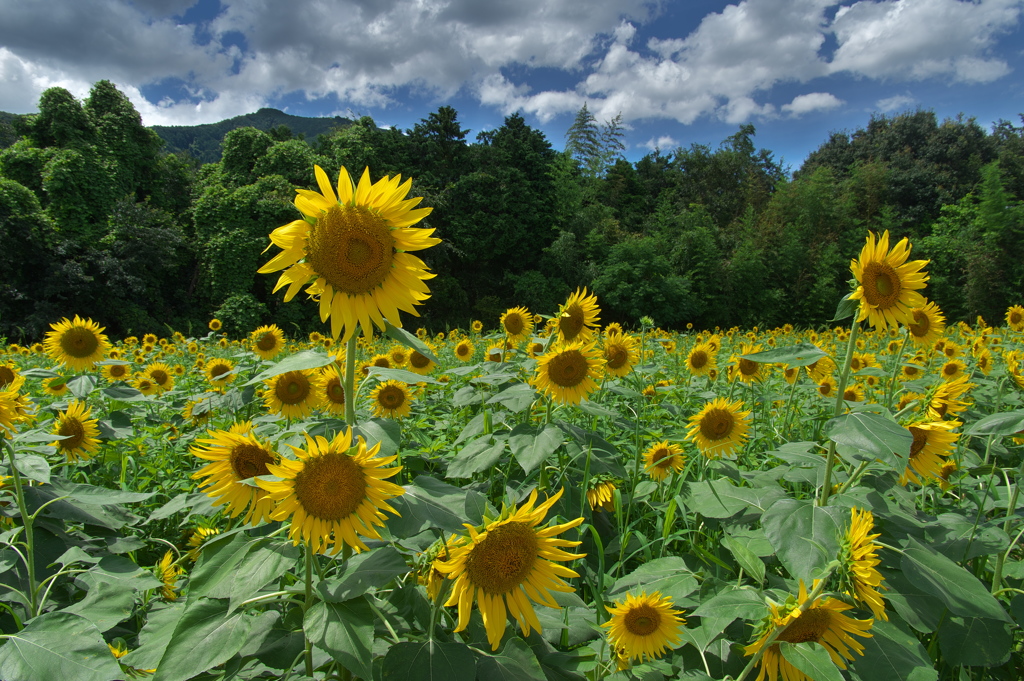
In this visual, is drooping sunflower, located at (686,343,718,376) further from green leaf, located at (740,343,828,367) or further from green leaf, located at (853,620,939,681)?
green leaf, located at (853,620,939,681)

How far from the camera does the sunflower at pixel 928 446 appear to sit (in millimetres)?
1431

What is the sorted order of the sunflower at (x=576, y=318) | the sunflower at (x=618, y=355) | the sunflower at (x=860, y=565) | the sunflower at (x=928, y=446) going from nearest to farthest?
the sunflower at (x=860, y=565), the sunflower at (x=928, y=446), the sunflower at (x=576, y=318), the sunflower at (x=618, y=355)

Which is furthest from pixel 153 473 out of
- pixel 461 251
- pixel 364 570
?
pixel 461 251

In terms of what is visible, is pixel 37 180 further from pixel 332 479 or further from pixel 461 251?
pixel 332 479

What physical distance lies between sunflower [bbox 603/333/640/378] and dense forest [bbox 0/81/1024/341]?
42.6 ft

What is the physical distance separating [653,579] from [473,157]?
2537 cm

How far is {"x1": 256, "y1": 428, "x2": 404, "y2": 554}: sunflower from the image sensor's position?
0.91m

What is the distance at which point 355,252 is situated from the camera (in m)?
1.11

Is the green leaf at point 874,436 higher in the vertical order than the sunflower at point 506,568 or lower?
higher

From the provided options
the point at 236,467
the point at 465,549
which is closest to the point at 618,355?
the point at 465,549

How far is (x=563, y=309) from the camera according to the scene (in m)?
2.30

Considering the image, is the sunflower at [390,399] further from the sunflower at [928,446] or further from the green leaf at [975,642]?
the green leaf at [975,642]

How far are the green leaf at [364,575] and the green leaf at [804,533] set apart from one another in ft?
2.79

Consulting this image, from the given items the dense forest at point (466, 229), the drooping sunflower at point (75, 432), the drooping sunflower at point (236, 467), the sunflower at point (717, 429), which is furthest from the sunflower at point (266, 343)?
the dense forest at point (466, 229)
